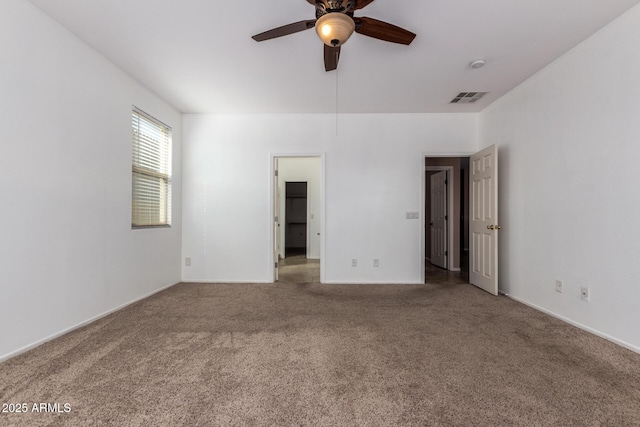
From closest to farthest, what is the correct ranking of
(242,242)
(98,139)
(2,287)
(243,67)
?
(2,287) → (98,139) → (243,67) → (242,242)

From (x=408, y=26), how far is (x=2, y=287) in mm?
3642

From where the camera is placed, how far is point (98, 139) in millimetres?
2760

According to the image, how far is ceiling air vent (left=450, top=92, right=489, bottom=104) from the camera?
3.64 meters

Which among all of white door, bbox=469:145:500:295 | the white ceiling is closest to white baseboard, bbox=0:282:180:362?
the white ceiling

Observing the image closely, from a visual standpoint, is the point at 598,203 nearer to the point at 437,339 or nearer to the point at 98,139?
the point at 437,339

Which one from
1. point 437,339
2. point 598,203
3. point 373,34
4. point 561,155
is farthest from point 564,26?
point 437,339

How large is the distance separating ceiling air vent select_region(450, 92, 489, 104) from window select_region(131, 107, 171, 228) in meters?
4.08

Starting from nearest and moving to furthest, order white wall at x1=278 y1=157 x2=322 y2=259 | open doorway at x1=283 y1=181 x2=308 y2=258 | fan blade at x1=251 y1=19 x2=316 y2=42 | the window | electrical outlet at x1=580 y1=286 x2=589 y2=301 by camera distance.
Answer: fan blade at x1=251 y1=19 x2=316 y2=42 < electrical outlet at x1=580 y1=286 x2=589 y2=301 < the window < white wall at x1=278 y1=157 x2=322 y2=259 < open doorway at x1=283 y1=181 x2=308 y2=258

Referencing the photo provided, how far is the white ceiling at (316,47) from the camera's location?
2150mm

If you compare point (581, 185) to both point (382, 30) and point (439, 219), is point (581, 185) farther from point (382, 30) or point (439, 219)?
point (439, 219)

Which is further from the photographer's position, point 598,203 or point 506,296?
point 506,296

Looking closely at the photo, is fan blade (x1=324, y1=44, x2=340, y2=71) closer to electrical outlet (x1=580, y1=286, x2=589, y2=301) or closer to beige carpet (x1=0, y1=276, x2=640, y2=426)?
beige carpet (x1=0, y1=276, x2=640, y2=426)

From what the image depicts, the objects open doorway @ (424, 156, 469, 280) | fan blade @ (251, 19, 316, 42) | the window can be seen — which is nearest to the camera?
fan blade @ (251, 19, 316, 42)

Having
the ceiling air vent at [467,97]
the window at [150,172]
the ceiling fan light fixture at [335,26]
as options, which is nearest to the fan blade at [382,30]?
the ceiling fan light fixture at [335,26]
